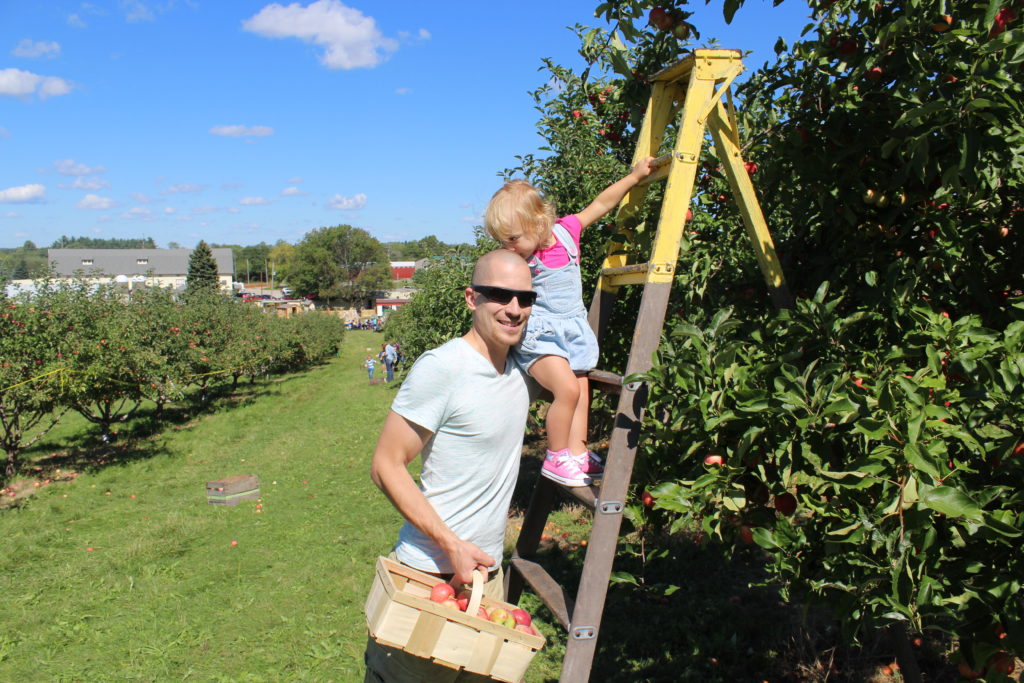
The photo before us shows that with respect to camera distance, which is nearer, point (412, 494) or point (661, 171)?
point (412, 494)

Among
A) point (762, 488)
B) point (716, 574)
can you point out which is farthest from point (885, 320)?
point (716, 574)

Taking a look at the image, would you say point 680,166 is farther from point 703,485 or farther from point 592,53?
point 592,53

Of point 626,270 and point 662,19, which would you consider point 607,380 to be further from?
point 662,19

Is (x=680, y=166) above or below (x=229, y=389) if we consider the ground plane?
above

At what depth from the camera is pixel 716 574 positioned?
5875mm

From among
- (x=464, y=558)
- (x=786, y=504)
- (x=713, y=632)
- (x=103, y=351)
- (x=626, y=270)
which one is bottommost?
(x=713, y=632)

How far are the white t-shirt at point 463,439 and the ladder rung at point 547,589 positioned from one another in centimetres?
34

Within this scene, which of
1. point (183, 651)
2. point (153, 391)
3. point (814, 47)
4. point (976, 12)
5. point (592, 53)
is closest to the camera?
point (976, 12)

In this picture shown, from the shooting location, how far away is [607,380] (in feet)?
9.21

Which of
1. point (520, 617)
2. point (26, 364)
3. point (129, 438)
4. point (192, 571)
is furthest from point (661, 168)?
point (129, 438)

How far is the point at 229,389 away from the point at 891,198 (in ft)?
76.0

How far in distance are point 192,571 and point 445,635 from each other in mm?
6193

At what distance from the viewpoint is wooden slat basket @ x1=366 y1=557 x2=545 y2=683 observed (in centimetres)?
205

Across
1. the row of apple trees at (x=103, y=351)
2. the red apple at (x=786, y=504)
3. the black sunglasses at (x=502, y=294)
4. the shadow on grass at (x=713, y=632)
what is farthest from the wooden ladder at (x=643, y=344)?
the row of apple trees at (x=103, y=351)
